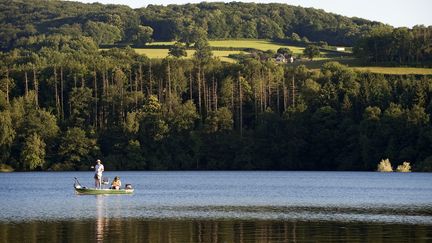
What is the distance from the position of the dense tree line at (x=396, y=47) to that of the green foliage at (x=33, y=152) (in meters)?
56.5


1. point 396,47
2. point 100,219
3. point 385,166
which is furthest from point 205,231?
point 396,47

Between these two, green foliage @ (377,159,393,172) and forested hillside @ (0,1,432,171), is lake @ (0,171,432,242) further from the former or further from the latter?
forested hillside @ (0,1,432,171)

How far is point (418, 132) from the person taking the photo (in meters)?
122

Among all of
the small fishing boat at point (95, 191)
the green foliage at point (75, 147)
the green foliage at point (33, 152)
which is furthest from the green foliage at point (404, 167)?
the small fishing boat at point (95, 191)

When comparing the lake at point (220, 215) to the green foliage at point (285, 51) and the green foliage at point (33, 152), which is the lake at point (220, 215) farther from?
the green foliage at point (285, 51)

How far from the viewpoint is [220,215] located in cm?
5022

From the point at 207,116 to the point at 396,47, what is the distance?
123 ft

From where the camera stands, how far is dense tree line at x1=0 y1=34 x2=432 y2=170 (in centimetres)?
12781

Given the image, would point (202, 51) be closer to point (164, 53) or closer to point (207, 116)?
point (164, 53)

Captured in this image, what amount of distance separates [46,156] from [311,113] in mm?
34239

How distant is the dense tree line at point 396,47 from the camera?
159 meters

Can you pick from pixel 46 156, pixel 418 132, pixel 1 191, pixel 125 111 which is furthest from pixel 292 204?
pixel 125 111

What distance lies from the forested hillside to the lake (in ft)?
159

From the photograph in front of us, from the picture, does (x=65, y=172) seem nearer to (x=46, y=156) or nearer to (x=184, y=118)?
(x=46, y=156)
